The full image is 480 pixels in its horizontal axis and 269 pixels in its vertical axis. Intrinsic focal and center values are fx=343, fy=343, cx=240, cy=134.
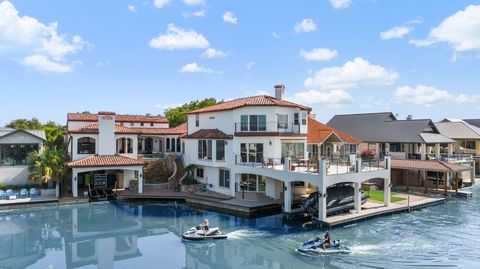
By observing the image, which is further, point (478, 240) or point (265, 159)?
point (265, 159)

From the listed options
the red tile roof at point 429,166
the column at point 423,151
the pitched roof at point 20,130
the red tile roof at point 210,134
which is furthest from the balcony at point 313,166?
the pitched roof at point 20,130

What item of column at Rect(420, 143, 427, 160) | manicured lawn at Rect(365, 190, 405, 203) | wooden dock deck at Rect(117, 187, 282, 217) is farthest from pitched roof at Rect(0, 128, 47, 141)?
column at Rect(420, 143, 427, 160)

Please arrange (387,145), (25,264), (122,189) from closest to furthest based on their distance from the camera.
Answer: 1. (25,264)
2. (122,189)
3. (387,145)

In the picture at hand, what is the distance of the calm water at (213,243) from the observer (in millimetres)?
17719

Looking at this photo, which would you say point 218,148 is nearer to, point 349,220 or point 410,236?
point 349,220

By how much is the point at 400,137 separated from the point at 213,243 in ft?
100

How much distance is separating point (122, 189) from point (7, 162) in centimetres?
1068

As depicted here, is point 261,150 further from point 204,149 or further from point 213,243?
point 213,243

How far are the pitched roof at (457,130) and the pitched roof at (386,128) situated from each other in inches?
397

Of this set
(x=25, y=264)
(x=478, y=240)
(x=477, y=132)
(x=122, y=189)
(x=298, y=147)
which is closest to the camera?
(x=25, y=264)

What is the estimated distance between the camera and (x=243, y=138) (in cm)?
2958

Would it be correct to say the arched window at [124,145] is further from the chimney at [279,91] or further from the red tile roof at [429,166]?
the red tile roof at [429,166]

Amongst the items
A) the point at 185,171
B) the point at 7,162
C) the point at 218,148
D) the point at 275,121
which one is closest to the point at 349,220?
the point at 275,121

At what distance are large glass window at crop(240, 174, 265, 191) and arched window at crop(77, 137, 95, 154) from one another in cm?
1505
